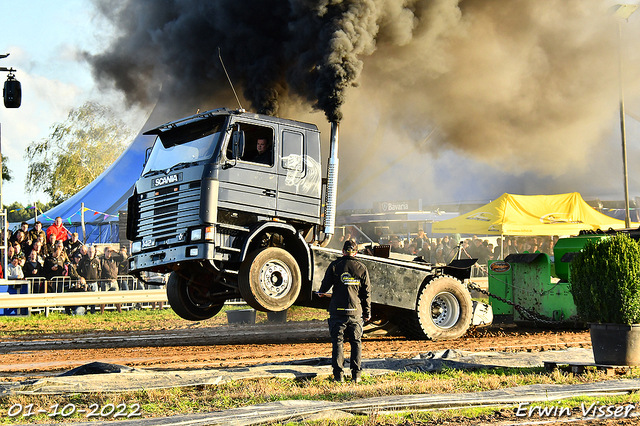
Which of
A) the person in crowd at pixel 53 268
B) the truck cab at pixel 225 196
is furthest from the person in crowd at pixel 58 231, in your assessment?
the truck cab at pixel 225 196

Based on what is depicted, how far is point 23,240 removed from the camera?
1647cm

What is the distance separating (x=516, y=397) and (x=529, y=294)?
6.93 meters

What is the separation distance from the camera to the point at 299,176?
9.23 meters

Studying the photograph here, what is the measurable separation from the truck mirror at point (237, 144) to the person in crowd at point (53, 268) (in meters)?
9.90

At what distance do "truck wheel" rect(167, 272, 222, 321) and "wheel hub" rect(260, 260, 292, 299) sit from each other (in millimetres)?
1813

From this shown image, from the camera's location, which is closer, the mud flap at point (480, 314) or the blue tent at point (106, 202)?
the mud flap at point (480, 314)

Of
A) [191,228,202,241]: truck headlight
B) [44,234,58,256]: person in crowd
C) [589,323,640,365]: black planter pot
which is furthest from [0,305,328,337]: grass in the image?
[589,323,640,365]: black planter pot

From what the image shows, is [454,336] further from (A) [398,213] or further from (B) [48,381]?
(A) [398,213]

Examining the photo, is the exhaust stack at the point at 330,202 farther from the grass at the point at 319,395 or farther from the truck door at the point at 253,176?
the grass at the point at 319,395

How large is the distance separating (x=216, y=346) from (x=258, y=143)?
11.2ft

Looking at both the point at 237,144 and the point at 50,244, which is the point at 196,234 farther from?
the point at 50,244

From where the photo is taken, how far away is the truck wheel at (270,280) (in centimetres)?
850

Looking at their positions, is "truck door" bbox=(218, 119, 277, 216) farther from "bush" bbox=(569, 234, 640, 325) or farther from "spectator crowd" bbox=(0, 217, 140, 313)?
"spectator crowd" bbox=(0, 217, 140, 313)

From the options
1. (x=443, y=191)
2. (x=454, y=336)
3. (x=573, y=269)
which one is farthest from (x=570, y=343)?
(x=443, y=191)
